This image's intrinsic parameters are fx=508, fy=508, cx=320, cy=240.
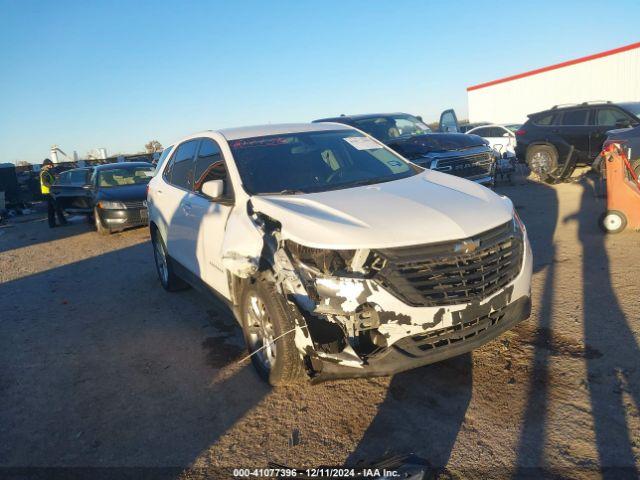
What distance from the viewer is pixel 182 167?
213 inches

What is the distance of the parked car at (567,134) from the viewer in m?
11.9

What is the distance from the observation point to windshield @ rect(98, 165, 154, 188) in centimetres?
1187

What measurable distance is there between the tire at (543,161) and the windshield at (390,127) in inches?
155

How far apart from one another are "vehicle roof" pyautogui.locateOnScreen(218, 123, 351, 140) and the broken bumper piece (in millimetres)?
2462

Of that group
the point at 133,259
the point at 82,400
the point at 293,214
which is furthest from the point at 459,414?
the point at 133,259

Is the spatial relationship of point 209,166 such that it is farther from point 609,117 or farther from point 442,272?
point 609,117

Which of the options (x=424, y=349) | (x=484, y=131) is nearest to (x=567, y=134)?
(x=484, y=131)

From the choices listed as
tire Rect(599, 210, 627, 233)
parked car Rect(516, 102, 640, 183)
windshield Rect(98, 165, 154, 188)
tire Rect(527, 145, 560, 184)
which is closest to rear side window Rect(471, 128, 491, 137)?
parked car Rect(516, 102, 640, 183)

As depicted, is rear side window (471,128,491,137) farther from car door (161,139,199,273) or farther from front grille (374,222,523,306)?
front grille (374,222,523,306)

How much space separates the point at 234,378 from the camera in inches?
149

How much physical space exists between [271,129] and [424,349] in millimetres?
2798

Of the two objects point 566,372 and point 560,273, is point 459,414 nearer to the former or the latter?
point 566,372

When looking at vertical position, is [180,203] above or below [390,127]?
below

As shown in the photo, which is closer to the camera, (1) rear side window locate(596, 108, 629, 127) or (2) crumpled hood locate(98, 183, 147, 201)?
(2) crumpled hood locate(98, 183, 147, 201)
